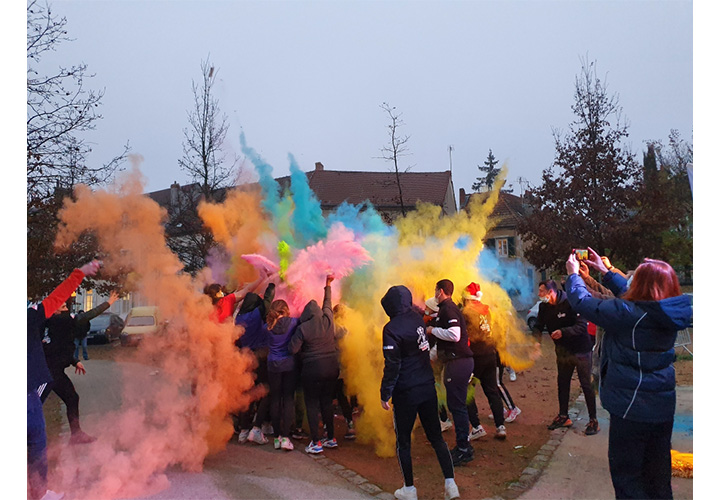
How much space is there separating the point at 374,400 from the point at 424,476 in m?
1.12

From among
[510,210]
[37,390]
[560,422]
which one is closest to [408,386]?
[37,390]

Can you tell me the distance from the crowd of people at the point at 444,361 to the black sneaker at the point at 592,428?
0.01m

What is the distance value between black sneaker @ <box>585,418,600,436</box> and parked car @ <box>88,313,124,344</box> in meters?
16.8

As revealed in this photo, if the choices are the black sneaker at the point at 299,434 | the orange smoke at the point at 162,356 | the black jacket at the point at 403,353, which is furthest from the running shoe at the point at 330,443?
the black jacket at the point at 403,353

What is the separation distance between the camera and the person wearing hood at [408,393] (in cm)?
494

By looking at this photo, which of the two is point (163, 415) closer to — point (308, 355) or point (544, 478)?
point (308, 355)

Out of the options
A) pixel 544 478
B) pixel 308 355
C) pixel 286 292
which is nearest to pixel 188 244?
pixel 286 292

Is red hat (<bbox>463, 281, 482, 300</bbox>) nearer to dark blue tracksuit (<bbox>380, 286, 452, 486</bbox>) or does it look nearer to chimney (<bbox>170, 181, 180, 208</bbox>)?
dark blue tracksuit (<bbox>380, 286, 452, 486</bbox>)

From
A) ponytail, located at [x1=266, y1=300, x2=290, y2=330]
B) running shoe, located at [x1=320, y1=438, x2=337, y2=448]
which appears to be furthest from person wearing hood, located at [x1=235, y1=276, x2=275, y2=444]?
running shoe, located at [x1=320, y1=438, x2=337, y2=448]

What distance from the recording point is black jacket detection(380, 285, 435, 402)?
4.95 meters

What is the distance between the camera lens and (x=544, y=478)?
5.49 meters

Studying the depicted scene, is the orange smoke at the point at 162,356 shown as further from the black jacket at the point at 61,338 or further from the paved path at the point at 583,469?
the paved path at the point at 583,469

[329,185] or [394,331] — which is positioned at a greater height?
[329,185]

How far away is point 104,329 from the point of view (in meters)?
21.2
